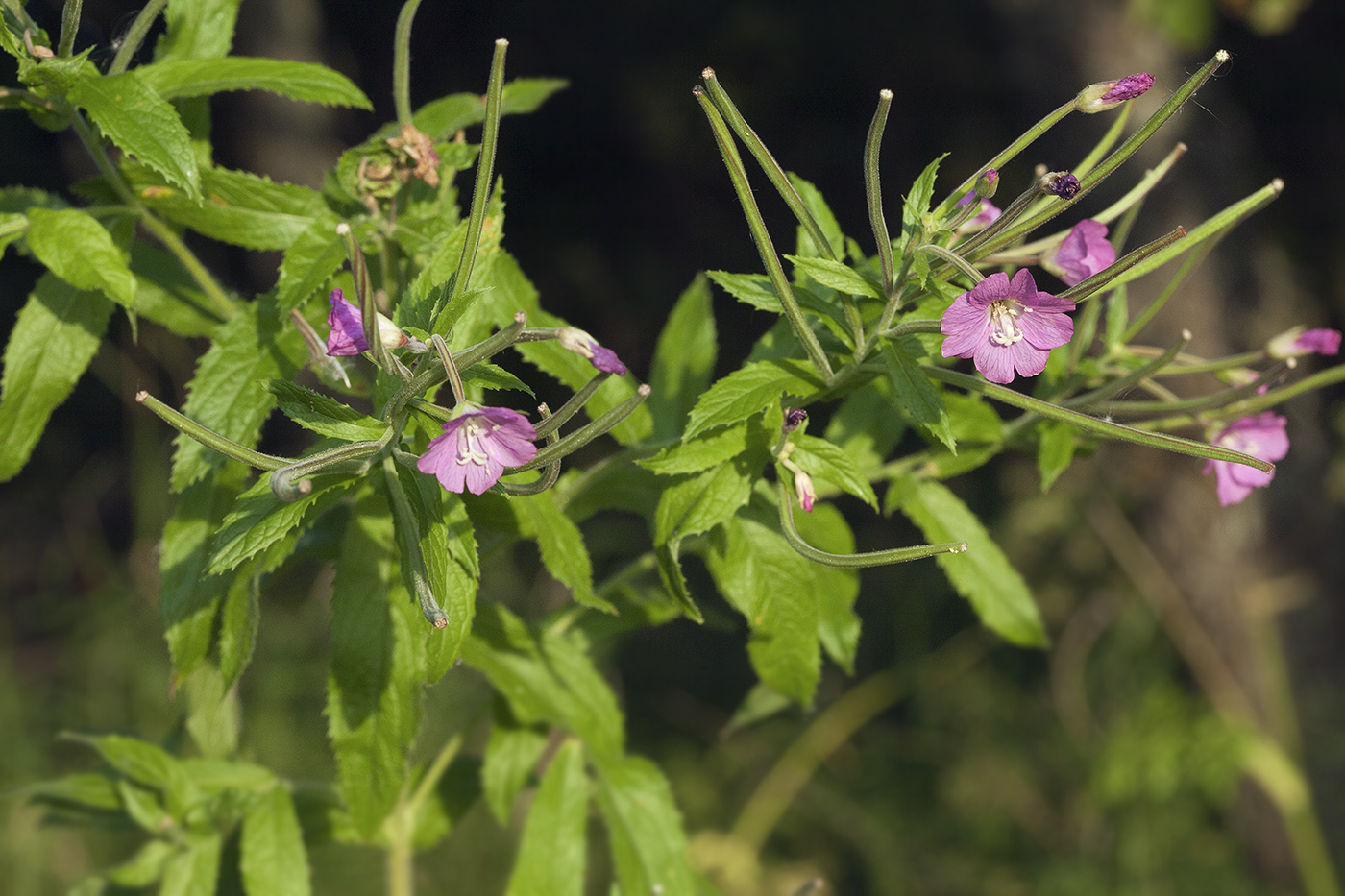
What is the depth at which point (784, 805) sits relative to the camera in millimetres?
3562

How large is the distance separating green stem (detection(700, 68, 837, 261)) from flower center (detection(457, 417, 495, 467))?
0.31 metres

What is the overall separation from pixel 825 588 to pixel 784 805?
2542mm

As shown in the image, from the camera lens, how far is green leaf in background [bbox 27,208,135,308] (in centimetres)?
105

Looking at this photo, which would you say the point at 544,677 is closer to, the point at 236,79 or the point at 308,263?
the point at 308,263

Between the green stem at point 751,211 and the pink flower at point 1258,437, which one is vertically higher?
the green stem at point 751,211

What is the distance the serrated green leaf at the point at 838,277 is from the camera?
3.13 feet

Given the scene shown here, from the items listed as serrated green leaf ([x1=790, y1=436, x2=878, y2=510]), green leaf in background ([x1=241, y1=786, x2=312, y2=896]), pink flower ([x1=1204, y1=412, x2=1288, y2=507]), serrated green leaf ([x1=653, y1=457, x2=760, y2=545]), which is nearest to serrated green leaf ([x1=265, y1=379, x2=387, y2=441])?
serrated green leaf ([x1=653, y1=457, x2=760, y2=545])

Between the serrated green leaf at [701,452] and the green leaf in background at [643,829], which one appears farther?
the green leaf in background at [643,829]

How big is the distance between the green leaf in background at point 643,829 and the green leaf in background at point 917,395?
2.26ft

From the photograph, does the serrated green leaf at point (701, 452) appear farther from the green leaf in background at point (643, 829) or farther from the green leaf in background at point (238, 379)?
the green leaf in background at point (643, 829)

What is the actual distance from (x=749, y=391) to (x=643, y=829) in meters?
0.66

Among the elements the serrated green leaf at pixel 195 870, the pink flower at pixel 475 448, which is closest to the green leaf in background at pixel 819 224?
the pink flower at pixel 475 448

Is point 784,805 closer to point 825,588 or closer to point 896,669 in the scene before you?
point 896,669

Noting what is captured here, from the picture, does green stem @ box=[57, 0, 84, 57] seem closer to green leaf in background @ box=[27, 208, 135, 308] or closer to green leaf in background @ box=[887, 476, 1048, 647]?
green leaf in background @ box=[27, 208, 135, 308]
